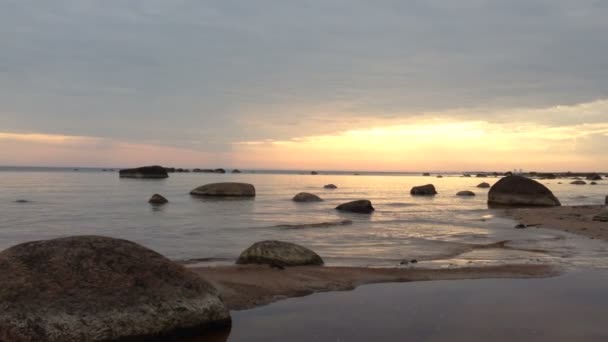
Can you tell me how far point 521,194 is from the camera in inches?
1575

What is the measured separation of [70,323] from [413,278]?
722cm

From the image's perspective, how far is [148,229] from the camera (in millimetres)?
21516

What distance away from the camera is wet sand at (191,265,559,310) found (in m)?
9.45

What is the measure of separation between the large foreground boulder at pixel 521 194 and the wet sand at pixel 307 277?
2864 centimetres

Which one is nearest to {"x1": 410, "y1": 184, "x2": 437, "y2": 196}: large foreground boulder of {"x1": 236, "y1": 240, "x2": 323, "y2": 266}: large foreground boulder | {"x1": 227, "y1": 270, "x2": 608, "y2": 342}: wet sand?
{"x1": 236, "y1": 240, "x2": 323, "y2": 266}: large foreground boulder

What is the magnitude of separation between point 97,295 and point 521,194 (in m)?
38.7

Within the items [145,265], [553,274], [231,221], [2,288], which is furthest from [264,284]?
[231,221]

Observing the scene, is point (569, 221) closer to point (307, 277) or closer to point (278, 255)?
point (278, 255)

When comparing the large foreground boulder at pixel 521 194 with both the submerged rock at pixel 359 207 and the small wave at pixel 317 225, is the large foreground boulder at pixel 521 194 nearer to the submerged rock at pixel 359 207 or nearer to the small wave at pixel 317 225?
the submerged rock at pixel 359 207

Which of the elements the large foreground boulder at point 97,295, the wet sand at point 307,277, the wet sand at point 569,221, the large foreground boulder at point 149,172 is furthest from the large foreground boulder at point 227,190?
the large foreground boulder at point 149,172

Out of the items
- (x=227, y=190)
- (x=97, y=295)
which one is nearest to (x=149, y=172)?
(x=227, y=190)

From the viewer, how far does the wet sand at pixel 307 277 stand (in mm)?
9453

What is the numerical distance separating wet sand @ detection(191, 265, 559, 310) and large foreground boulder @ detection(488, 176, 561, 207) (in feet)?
94.0

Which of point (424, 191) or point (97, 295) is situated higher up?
point (97, 295)
